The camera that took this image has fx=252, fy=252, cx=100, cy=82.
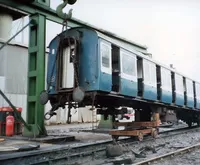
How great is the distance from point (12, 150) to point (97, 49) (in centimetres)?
379

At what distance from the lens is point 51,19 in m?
10.9

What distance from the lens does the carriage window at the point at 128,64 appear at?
881cm

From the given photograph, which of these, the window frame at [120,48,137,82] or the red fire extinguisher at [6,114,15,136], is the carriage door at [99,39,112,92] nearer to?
the window frame at [120,48,137,82]

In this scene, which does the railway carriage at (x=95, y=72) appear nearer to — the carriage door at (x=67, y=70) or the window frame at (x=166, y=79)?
the carriage door at (x=67, y=70)

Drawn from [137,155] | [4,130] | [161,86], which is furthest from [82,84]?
[4,130]

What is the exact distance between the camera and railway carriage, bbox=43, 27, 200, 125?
308 inches

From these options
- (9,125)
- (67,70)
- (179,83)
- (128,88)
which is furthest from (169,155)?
(9,125)

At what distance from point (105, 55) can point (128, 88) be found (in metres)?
1.58

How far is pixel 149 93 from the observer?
10281 millimetres

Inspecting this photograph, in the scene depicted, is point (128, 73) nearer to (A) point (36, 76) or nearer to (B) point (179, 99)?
(A) point (36, 76)

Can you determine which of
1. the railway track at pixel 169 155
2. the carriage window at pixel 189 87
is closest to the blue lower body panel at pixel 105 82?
the railway track at pixel 169 155

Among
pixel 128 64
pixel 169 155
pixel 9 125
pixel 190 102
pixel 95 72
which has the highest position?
pixel 128 64

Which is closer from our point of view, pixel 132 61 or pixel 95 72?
pixel 95 72

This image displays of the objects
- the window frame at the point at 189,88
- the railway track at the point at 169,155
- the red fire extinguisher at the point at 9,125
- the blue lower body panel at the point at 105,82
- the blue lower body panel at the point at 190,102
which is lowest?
the railway track at the point at 169,155
